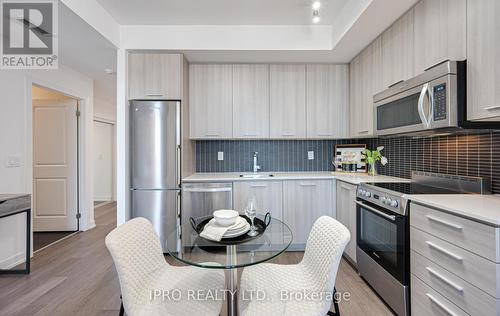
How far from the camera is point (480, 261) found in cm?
114

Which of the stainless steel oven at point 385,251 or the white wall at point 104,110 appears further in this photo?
the white wall at point 104,110

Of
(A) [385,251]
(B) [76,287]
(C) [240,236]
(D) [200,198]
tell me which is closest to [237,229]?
(C) [240,236]

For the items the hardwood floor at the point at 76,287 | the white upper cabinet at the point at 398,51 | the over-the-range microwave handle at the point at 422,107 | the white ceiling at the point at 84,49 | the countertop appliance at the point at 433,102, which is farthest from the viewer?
the white ceiling at the point at 84,49

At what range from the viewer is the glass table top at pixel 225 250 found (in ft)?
3.94

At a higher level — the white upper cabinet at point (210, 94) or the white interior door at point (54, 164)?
the white upper cabinet at point (210, 94)

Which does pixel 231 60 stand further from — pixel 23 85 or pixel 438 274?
pixel 438 274

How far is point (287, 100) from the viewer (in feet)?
10.5

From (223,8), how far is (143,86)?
4.13 feet

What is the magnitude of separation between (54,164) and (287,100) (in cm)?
364

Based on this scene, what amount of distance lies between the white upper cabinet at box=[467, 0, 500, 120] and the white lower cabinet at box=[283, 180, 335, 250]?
1.65 meters

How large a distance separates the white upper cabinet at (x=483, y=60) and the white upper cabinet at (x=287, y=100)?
185cm

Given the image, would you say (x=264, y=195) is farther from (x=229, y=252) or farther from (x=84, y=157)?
(x=84, y=157)

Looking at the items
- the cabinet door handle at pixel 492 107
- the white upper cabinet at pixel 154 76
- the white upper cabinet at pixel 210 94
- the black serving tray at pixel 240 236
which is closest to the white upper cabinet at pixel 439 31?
the cabinet door handle at pixel 492 107

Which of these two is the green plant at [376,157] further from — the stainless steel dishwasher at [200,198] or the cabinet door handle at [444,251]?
the stainless steel dishwasher at [200,198]
